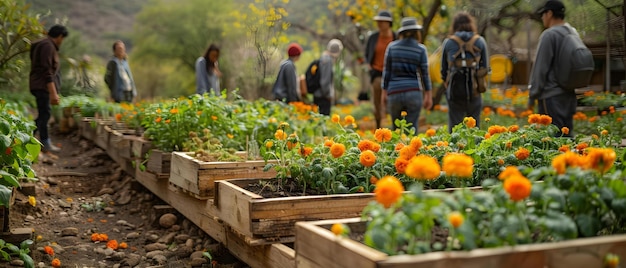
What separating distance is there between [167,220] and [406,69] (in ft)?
8.97

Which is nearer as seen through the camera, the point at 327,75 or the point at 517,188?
the point at 517,188

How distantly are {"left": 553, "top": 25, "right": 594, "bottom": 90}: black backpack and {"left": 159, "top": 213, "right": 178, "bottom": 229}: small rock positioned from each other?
10.8 ft

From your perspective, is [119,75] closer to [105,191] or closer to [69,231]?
[105,191]

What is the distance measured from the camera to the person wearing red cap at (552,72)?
5680 millimetres

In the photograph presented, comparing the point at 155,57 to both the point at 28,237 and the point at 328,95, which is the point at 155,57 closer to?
the point at 328,95

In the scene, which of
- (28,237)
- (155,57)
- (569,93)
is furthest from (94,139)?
(155,57)

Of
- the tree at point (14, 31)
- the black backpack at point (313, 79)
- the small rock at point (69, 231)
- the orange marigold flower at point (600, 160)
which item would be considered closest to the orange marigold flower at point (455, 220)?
the orange marigold flower at point (600, 160)

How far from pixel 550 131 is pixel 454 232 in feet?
7.64

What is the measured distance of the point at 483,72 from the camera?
6.12 metres

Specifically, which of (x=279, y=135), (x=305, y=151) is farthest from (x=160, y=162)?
(x=305, y=151)

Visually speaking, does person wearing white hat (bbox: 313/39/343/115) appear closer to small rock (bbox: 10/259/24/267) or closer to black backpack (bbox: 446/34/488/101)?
black backpack (bbox: 446/34/488/101)

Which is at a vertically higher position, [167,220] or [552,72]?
[552,72]

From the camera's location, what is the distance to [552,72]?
226 inches

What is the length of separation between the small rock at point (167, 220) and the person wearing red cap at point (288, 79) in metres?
3.46
